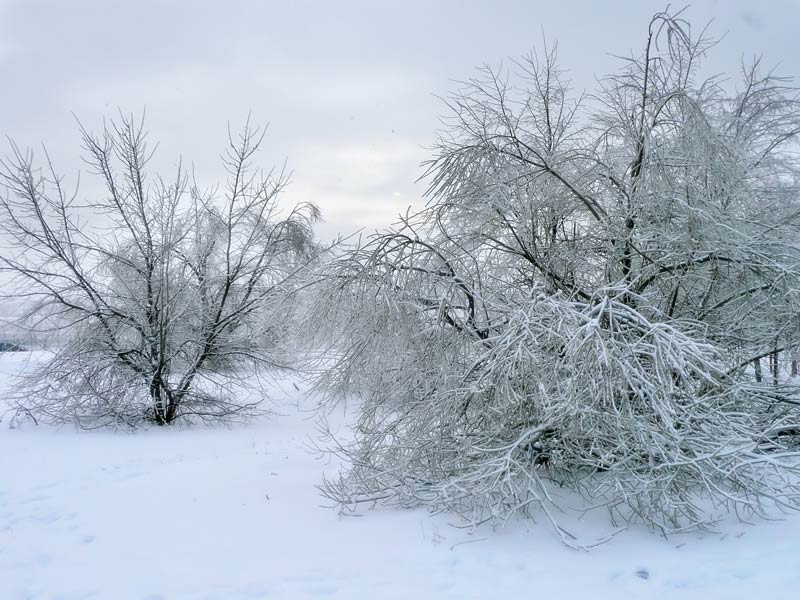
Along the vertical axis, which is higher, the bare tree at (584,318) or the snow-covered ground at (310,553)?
the bare tree at (584,318)

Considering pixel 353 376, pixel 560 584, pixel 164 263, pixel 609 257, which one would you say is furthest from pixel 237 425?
pixel 560 584

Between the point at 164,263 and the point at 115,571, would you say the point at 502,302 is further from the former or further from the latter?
the point at 164,263

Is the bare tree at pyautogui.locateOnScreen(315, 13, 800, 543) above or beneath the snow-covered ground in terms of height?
above

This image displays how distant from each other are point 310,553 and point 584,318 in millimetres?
2688

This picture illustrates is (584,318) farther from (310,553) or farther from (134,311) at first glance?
(134,311)

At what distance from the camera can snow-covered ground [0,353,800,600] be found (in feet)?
12.9

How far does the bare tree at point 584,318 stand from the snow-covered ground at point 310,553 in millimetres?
283

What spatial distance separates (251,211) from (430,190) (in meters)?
7.69

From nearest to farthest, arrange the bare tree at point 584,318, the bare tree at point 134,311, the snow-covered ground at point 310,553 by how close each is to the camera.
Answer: the snow-covered ground at point 310,553
the bare tree at point 584,318
the bare tree at point 134,311

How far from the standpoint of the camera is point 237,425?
12250 millimetres

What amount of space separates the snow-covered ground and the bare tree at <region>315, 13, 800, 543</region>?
0.28 m

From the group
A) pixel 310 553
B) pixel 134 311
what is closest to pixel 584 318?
pixel 310 553

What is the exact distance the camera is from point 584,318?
15.2 feet

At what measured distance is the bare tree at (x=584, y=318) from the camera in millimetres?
4668
